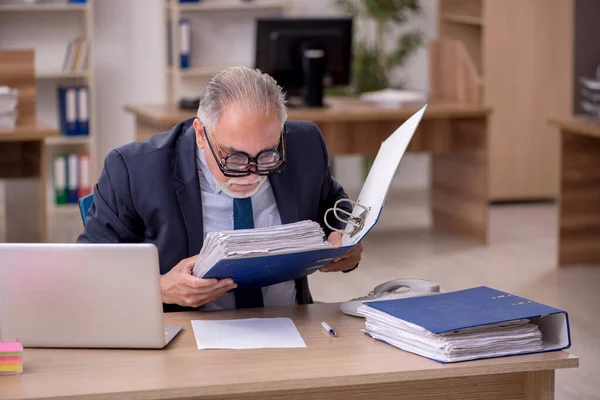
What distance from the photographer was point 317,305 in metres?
2.22

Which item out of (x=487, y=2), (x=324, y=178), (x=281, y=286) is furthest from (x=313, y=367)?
(x=487, y=2)

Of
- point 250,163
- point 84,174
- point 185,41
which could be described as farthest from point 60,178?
point 250,163

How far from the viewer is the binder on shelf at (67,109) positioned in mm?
6853

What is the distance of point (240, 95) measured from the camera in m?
2.13

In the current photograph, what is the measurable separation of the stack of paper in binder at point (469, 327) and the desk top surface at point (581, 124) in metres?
3.02

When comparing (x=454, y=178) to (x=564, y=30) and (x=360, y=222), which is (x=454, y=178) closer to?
(x=564, y=30)

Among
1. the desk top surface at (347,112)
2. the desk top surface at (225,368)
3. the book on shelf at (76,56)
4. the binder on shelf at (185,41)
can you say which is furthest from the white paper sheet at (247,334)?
the binder on shelf at (185,41)

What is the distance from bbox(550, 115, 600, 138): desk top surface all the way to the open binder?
2890 millimetres

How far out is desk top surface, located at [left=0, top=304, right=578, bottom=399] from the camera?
1.68 meters

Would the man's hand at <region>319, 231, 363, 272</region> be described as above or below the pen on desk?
above

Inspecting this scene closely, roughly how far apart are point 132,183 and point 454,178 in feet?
13.6

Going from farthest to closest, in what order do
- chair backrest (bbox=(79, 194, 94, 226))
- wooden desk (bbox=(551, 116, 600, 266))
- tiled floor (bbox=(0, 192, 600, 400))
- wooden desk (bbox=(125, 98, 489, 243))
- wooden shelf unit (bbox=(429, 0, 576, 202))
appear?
wooden shelf unit (bbox=(429, 0, 576, 202)), wooden desk (bbox=(125, 98, 489, 243)), wooden desk (bbox=(551, 116, 600, 266)), tiled floor (bbox=(0, 192, 600, 400)), chair backrest (bbox=(79, 194, 94, 226))

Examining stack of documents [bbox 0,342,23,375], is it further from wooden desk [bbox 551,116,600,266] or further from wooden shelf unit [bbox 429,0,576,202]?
wooden shelf unit [bbox 429,0,576,202]

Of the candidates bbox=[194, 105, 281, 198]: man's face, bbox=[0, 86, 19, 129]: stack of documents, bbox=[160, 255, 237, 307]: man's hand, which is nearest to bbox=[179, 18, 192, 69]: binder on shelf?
bbox=[0, 86, 19, 129]: stack of documents
